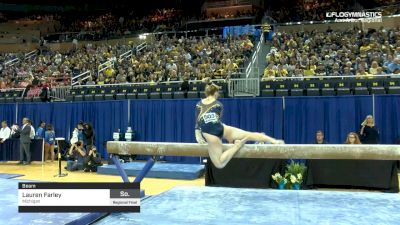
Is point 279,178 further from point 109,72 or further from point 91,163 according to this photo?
point 109,72

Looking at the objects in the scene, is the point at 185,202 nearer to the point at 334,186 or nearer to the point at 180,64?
the point at 334,186

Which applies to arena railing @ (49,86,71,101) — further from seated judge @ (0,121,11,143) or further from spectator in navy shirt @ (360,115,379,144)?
spectator in navy shirt @ (360,115,379,144)

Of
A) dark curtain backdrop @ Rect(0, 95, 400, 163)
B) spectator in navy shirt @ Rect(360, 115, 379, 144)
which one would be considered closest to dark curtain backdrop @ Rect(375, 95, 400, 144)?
dark curtain backdrop @ Rect(0, 95, 400, 163)

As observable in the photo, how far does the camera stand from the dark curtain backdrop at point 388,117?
1034 centimetres

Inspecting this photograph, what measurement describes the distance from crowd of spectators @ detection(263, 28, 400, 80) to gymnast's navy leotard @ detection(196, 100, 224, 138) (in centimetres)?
741

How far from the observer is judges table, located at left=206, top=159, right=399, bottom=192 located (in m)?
8.09

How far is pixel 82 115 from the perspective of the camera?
14188 millimetres

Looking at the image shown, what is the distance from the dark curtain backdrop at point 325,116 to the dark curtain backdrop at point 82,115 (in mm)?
5567

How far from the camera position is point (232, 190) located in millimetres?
6418

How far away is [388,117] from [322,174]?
3.27 metres

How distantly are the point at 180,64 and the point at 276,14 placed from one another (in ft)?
38.7

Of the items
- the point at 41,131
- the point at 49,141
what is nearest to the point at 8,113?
the point at 41,131

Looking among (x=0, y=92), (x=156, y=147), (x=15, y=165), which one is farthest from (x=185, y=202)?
(x=0, y=92)

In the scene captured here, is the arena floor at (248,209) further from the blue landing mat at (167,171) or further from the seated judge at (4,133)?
the seated judge at (4,133)
